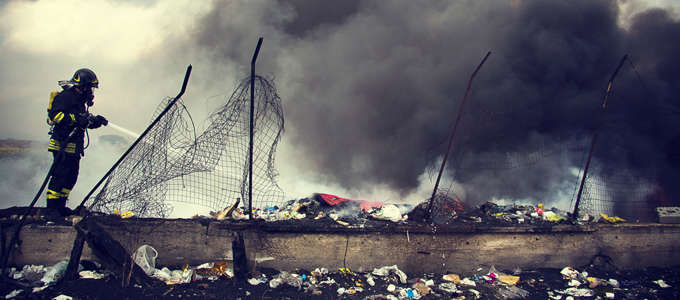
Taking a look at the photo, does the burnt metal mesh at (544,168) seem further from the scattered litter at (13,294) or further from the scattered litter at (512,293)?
the scattered litter at (13,294)

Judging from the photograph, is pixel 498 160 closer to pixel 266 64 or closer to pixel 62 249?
pixel 266 64

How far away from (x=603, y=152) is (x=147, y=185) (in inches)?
353

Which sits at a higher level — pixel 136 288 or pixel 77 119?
pixel 77 119

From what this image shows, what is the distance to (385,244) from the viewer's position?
4.36m

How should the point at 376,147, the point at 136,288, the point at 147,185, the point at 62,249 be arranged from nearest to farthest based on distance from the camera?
the point at 136,288 < the point at 62,249 < the point at 147,185 < the point at 376,147

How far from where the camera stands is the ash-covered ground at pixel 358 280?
11.9ft

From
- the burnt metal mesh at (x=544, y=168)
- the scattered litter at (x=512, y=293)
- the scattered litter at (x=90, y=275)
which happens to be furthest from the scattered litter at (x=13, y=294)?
the burnt metal mesh at (x=544, y=168)

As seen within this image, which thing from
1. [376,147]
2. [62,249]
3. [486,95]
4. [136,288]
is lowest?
[136,288]

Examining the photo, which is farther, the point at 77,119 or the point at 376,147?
the point at 376,147

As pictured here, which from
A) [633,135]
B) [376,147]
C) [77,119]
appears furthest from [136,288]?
[633,135]

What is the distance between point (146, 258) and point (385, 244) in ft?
8.72

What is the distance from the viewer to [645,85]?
880cm

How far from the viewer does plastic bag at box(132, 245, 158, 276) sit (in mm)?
3865

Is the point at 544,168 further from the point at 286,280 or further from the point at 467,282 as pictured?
the point at 286,280
